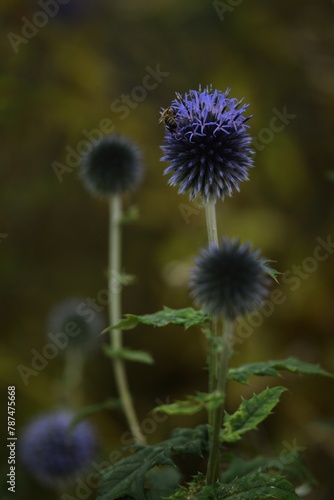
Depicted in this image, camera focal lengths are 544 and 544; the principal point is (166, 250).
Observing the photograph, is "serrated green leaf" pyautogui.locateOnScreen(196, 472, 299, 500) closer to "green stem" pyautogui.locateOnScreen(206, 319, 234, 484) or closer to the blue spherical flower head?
"green stem" pyautogui.locateOnScreen(206, 319, 234, 484)

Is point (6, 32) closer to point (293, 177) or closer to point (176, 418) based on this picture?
point (293, 177)

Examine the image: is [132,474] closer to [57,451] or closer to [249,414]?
[249,414]

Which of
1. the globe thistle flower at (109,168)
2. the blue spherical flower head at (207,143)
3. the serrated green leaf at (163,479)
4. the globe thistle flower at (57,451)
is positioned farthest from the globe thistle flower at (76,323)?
the blue spherical flower head at (207,143)

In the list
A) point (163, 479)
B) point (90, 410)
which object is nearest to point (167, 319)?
point (90, 410)

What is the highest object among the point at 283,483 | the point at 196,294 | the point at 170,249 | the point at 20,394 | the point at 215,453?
the point at 170,249

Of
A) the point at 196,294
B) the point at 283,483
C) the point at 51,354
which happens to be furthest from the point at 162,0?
the point at 283,483

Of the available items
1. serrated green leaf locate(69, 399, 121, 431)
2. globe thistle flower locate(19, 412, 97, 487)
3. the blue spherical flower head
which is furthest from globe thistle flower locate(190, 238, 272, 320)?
globe thistle flower locate(19, 412, 97, 487)

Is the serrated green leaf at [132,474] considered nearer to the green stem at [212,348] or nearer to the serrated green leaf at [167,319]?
the green stem at [212,348]
